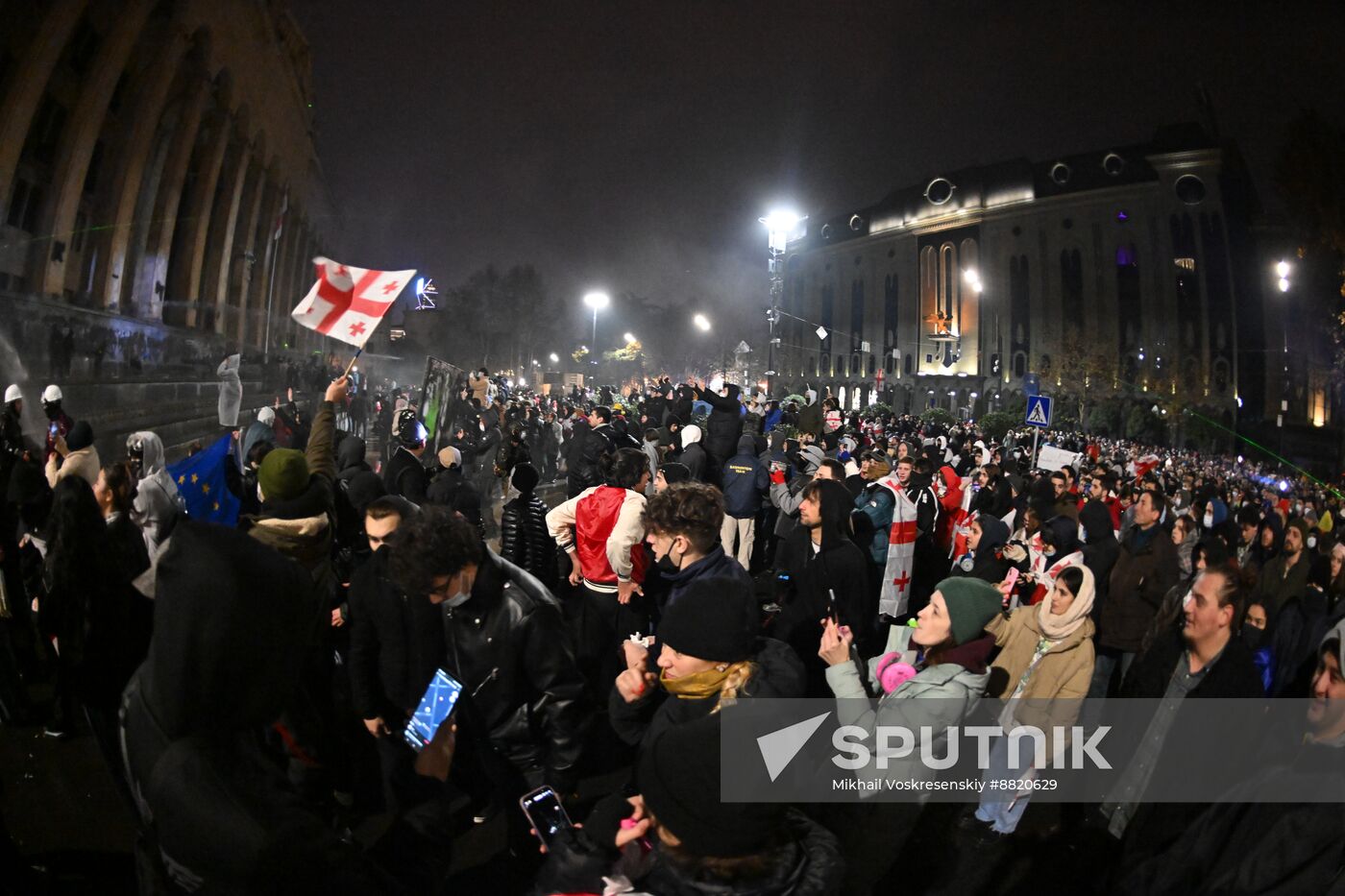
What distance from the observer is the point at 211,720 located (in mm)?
1762

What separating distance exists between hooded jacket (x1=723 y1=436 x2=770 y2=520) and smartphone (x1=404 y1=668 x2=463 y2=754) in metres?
6.46

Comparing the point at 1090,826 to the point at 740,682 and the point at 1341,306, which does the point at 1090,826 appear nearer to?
the point at 740,682

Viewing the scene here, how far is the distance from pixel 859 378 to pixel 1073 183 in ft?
96.8

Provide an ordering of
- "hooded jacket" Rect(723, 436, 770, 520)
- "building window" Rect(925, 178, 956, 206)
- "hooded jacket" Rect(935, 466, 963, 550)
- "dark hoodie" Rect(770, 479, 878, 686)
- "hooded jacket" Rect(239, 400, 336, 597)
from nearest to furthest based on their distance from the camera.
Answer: "hooded jacket" Rect(239, 400, 336, 597) < "dark hoodie" Rect(770, 479, 878, 686) < "hooded jacket" Rect(723, 436, 770, 520) < "hooded jacket" Rect(935, 466, 963, 550) < "building window" Rect(925, 178, 956, 206)

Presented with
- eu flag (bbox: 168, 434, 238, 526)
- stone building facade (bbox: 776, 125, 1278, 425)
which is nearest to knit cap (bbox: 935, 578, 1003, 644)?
eu flag (bbox: 168, 434, 238, 526)

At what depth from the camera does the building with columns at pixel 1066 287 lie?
61312mm

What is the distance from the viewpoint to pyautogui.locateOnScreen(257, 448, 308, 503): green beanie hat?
399 centimetres

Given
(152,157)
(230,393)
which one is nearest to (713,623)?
(230,393)

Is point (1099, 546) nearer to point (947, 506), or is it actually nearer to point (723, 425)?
point (947, 506)

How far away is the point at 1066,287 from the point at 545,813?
79.7 metres

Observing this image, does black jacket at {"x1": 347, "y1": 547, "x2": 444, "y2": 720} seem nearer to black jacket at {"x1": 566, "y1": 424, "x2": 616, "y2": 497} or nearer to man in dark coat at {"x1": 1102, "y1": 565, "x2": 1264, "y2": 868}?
man in dark coat at {"x1": 1102, "y1": 565, "x2": 1264, "y2": 868}

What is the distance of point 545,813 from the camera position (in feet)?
8.48

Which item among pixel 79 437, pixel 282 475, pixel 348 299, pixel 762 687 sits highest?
pixel 348 299

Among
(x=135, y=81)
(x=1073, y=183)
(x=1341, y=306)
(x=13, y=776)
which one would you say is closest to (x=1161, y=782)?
(x=13, y=776)
